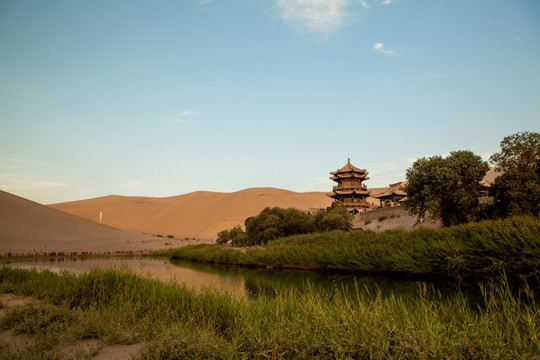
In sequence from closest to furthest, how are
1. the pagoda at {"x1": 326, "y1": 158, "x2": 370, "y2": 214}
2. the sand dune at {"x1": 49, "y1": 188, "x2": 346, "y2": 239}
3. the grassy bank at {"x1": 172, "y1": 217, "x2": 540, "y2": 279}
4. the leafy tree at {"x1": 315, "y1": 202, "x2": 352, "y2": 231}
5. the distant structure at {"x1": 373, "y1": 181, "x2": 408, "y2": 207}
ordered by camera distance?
the grassy bank at {"x1": 172, "y1": 217, "x2": 540, "y2": 279}, the leafy tree at {"x1": 315, "y1": 202, "x2": 352, "y2": 231}, the distant structure at {"x1": 373, "y1": 181, "x2": 408, "y2": 207}, the pagoda at {"x1": 326, "y1": 158, "x2": 370, "y2": 214}, the sand dune at {"x1": 49, "y1": 188, "x2": 346, "y2": 239}

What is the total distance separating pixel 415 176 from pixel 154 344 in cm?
2733

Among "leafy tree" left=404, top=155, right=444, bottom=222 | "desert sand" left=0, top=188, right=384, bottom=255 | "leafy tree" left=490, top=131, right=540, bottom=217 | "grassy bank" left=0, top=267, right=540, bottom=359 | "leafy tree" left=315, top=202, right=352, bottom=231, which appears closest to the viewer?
"grassy bank" left=0, top=267, right=540, bottom=359

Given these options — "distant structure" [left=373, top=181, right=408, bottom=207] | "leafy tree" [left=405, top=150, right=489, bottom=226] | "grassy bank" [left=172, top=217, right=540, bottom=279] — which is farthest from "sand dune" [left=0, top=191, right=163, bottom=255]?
"leafy tree" [left=405, top=150, right=489, bottom=226]

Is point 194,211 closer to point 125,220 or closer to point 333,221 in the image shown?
point 125,220

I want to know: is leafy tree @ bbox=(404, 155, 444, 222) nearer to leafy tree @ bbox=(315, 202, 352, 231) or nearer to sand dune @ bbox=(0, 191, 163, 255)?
leafy tree @ bbox=(315, 202, 352, 231)

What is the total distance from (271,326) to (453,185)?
24.7 metres

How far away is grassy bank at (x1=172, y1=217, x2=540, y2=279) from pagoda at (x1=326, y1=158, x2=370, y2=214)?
24.8 m

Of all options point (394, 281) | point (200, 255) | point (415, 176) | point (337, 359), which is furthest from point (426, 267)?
point (200, 255)

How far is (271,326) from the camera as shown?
529 cm

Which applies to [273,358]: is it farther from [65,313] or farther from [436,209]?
[436,209]

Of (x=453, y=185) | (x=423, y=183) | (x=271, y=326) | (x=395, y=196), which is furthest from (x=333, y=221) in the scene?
(x=271, y=326)

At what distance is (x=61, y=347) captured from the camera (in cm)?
515

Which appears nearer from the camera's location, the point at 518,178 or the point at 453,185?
the point at 518,178

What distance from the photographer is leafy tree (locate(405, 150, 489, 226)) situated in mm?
25484
